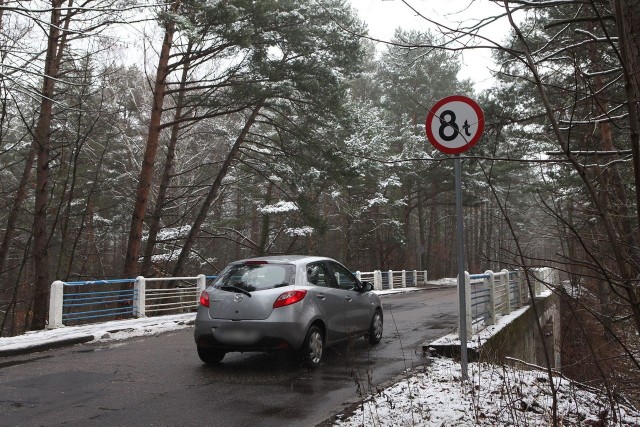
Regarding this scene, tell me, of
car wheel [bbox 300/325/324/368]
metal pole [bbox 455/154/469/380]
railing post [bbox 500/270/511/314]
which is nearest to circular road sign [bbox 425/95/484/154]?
metal pole [bbox 455/154/469/380]

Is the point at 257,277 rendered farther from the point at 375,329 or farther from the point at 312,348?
the point at 375,329

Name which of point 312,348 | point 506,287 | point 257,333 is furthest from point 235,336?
point 506,287

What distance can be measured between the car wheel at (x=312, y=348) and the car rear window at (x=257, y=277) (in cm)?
74

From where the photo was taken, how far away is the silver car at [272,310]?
21.3 ft

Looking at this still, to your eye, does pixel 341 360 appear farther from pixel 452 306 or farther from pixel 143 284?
pixel 452 306

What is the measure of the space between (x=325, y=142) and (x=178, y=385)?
1347cm

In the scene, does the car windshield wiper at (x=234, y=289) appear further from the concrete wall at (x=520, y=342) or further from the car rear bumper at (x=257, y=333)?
the concrete wall at (x=520, y=342)

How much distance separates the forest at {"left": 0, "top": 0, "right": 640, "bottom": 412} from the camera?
126 inches

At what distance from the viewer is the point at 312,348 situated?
6.80 m

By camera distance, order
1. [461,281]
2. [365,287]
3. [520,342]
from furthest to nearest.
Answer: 1. [520,342]
2. [365,287]
3. [461,281]

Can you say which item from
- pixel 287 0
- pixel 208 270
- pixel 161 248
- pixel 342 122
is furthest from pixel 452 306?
pixel 208 270

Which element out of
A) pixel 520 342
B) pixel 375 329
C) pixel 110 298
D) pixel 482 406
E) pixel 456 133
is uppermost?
pixel 456 133

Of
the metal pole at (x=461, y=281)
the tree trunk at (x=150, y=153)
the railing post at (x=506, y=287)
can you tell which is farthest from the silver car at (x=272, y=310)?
the tree trunk at (x=150, y=153)

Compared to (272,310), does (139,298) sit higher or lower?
lower
